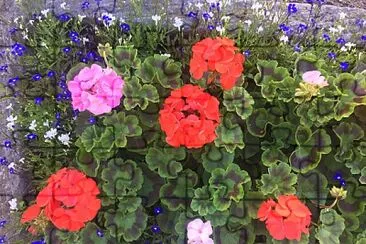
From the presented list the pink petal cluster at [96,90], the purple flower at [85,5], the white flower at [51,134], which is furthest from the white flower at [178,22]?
the white flower at [51,134]

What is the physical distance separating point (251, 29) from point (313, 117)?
0.85m

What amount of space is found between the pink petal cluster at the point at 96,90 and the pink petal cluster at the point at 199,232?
583 mm

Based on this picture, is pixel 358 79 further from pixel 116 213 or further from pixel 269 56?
pixel 116 213

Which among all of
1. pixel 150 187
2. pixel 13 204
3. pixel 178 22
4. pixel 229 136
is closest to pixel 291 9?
pixel 178 22

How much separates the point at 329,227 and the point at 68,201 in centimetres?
106

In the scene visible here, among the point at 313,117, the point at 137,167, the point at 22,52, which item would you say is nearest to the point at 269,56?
the point at 313,117

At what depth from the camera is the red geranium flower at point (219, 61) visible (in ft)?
9.59

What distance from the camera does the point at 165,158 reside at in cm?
301

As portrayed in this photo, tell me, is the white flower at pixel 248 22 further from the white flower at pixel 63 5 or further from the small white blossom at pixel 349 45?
the white flower at pixel 63 5

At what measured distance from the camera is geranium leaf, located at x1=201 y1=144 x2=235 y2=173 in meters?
3.00

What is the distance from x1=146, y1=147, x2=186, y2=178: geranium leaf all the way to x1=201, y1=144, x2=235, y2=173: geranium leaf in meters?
0.10

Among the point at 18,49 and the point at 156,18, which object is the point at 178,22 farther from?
the point at 18,49

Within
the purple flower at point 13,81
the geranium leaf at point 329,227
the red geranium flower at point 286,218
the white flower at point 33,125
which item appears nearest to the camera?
the red geranium flower at point 286,218

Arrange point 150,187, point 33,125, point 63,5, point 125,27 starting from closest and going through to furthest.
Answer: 1. point 150,187
2. point 33,125
3. point 125,27
4. point 63,5
